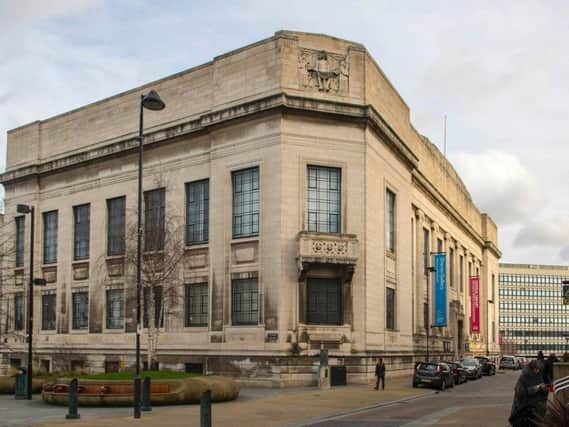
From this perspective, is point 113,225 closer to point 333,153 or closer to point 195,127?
point 195,127

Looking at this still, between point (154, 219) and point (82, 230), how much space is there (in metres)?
8.52

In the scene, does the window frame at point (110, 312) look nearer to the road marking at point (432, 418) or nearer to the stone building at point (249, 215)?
the stone building at point (249, 215)

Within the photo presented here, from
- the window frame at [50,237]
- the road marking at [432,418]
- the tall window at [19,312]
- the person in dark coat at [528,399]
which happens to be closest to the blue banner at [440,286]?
the window frame at [50,237]

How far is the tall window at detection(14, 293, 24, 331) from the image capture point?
57.0m

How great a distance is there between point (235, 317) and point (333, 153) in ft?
33.6

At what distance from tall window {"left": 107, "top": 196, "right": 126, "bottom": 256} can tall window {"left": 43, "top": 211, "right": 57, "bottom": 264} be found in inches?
250

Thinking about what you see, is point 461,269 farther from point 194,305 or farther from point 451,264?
point 194,305

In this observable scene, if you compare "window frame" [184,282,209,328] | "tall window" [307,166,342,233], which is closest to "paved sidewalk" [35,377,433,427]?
"tall window" [307,166,342,233]

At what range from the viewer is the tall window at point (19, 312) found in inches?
2243

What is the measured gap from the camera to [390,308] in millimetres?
48344

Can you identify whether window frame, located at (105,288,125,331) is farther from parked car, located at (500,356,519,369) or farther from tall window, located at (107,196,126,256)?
parked car, located at (500,356,519,369)

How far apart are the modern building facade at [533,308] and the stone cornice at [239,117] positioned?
13314cm

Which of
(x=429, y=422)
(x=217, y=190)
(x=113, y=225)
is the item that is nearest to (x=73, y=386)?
(x=429, y=422)

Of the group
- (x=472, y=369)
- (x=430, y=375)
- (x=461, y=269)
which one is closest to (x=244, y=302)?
(x=430, y=375)
